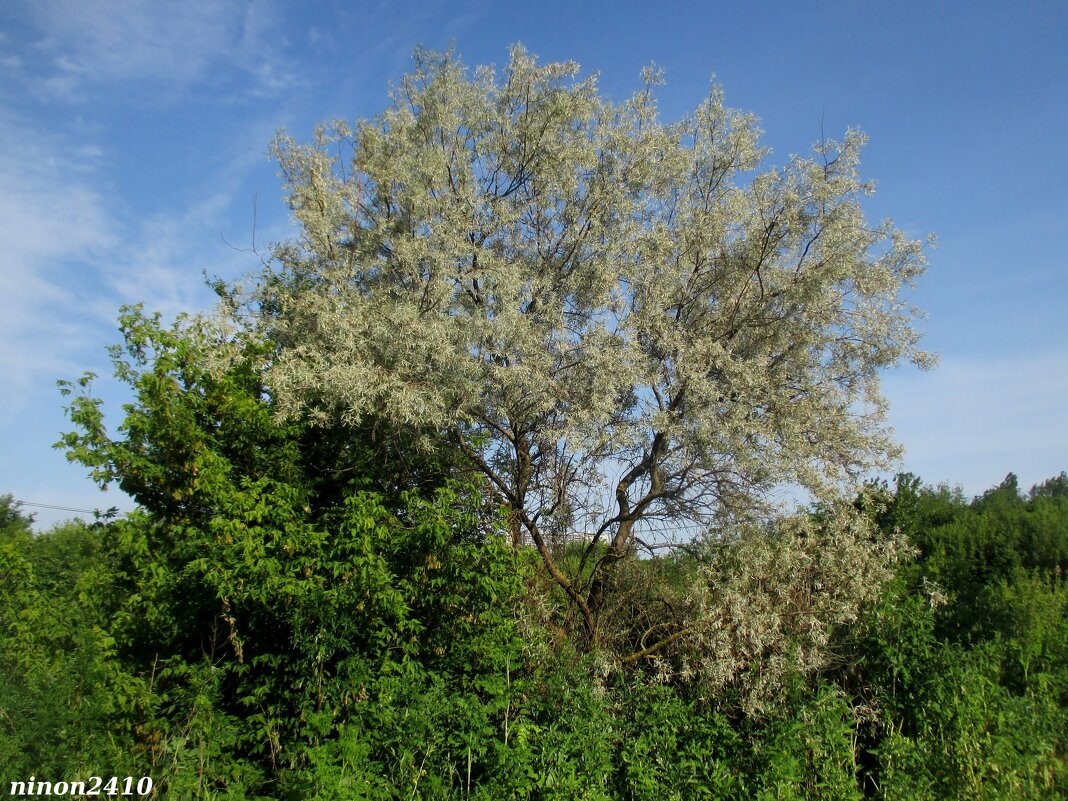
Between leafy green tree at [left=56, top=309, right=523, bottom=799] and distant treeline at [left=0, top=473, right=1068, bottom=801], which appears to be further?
leafy green tree at [left=56, top=309, right=523, bottom=799]

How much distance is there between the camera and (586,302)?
328 inches

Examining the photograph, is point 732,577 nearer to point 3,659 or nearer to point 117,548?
point 117,548

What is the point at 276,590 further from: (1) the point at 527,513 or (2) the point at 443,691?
(1) the point at 527,513

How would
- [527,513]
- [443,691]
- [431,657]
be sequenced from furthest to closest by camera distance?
1. [527,513]
2. [431,657]
3. [443,691]

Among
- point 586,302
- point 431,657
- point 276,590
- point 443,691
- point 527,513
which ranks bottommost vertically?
point 443,691

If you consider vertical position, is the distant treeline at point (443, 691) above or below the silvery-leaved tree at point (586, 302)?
below

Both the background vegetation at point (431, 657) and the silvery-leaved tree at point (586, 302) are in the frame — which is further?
the silvery-leaved tree at point (586, 302)

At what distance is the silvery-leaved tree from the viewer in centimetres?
753

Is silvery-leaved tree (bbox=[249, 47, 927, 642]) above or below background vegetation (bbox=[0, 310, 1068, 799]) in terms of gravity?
above

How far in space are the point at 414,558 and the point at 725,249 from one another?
510cm

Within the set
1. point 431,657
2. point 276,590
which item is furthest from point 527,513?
point 276,590

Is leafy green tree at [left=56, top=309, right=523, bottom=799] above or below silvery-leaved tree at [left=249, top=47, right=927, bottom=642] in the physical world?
below

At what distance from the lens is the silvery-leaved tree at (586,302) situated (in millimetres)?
7531

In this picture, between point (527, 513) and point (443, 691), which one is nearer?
point (443, 691)
